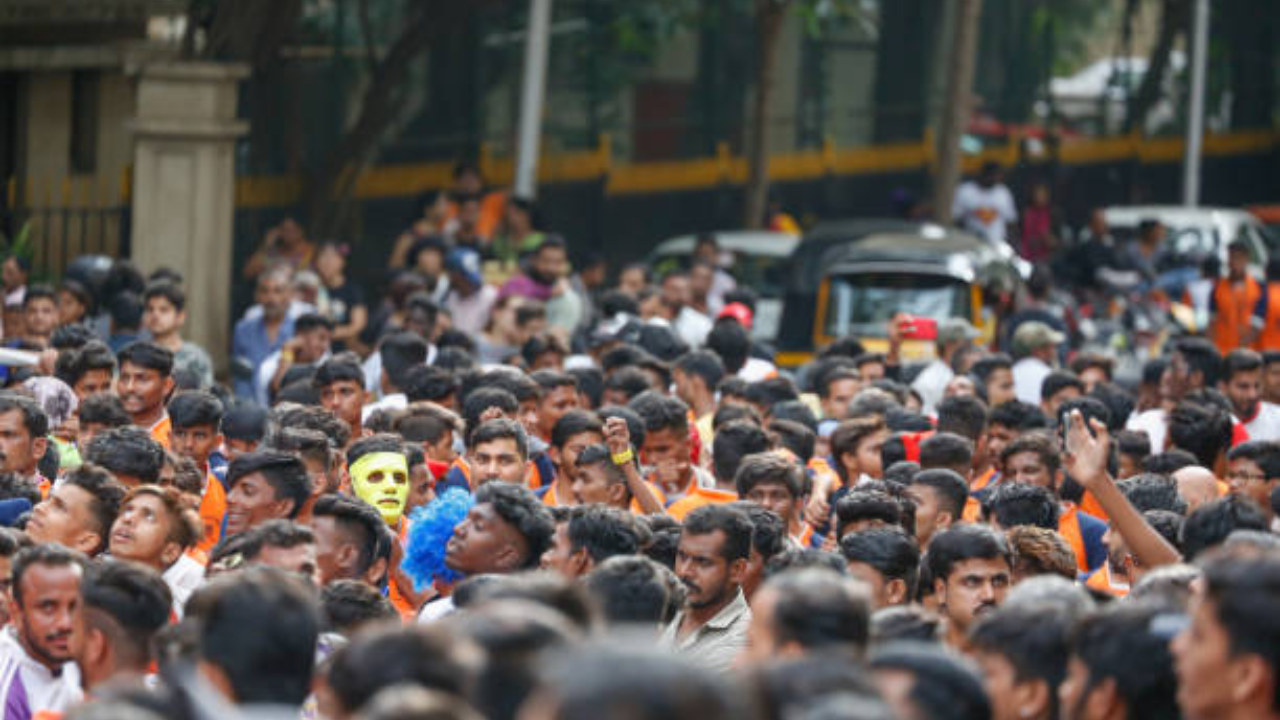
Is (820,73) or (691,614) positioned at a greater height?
(820,73)

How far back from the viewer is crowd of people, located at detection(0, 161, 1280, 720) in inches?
187

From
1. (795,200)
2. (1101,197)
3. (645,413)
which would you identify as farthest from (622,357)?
(1101,197)

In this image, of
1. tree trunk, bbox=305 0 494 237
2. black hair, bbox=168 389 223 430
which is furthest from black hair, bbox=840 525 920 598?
tree trunk, bbox=305 0 494 237

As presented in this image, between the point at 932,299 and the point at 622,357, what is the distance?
5022mm

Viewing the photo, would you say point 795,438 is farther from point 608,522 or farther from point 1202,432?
point 608,522

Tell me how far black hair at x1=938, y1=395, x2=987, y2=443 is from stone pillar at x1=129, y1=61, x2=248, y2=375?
299 inches

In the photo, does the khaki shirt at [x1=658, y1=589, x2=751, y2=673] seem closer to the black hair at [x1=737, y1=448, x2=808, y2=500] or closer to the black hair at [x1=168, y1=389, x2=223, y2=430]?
the black hair at [x1=737, y1=448, x2=808, y2=500]

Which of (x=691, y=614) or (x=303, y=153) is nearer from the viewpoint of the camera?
(x=691, y=614)

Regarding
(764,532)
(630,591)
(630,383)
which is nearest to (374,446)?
(764,532)

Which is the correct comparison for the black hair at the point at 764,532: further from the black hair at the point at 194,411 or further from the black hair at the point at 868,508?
the black hair at the point at 194,411

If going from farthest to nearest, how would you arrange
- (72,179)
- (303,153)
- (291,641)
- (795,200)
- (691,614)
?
(795,200) < (303,153) < (72,179) < (691,614) < (291,641)

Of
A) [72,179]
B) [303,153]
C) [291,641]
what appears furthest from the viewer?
[303,153]

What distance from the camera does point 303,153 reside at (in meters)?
20.7

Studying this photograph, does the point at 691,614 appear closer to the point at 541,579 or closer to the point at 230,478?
the point at 230,478
